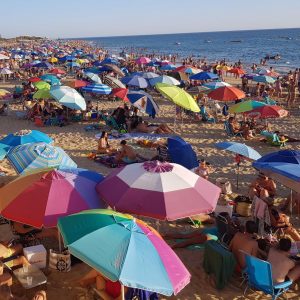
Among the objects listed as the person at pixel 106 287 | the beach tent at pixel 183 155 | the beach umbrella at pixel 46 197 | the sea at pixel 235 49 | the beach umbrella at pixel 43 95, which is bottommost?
the sea at pixel 235 49

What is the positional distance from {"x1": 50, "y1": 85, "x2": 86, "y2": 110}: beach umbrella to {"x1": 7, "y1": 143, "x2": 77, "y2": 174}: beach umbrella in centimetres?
572

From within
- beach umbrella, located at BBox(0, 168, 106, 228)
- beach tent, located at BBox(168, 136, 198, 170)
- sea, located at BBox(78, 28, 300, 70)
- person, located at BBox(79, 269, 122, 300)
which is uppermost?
beach umbrella, located at BBox(0, 168, 106, 228)

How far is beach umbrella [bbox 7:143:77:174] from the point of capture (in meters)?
5.84

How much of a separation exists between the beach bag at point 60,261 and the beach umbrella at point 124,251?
115 centimetres

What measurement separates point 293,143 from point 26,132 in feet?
26.5

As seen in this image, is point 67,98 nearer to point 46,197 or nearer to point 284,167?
point 46,197

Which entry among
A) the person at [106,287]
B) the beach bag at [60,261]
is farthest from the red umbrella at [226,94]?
the person at [106,287]

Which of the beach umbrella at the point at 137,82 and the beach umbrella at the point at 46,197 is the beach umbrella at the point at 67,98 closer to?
the beach umbrella at the point at 137,82

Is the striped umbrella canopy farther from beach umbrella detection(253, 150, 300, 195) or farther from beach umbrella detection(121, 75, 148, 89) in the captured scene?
beach umbrella detection(253, 150, 300, 195)

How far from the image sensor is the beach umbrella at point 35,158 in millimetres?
5836

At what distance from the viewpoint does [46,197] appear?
14.9 feet

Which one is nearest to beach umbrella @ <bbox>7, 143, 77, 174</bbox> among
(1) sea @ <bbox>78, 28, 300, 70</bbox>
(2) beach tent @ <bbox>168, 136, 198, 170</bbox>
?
(2) beach tent @ <bbox>168, 136, 198, 170</bbox>

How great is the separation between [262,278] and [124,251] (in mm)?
1883

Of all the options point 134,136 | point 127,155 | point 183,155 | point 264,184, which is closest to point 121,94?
point 134,136
